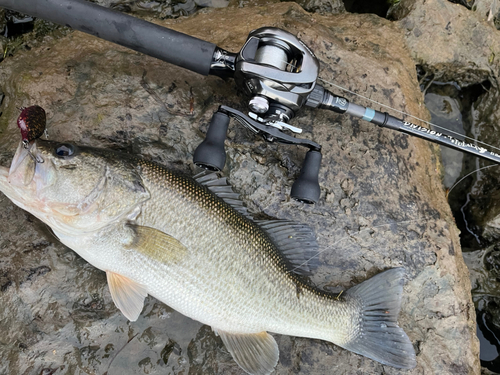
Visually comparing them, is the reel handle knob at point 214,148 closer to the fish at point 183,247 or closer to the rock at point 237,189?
the fish at point 183,247

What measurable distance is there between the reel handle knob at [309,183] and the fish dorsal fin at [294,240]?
29cm

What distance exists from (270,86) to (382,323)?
2.12 metres

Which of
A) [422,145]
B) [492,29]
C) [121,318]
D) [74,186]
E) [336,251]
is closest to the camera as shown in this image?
[74,186]

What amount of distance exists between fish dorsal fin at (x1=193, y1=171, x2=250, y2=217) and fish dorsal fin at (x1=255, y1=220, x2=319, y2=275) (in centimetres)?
20

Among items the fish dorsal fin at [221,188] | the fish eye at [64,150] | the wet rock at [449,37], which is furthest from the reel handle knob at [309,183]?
the wet rock at [449,37]

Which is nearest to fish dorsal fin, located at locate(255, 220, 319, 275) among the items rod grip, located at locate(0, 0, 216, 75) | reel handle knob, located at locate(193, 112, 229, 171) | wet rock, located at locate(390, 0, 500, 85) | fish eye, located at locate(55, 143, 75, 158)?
reel handle knob, located at locate(193, 112, 229, 171)

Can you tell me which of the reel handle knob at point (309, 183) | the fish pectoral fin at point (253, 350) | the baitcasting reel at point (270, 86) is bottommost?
the fish pectoral fin at point (253, 350)

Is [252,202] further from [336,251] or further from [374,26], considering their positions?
[374,26]

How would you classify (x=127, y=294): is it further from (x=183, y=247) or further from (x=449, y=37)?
(x=449, y=37)

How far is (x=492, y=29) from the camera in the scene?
376 centimetres

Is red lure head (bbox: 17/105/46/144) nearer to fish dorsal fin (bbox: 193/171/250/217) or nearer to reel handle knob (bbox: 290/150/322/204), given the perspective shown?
fish dorsal fin (bbox: 193/171/250/217)

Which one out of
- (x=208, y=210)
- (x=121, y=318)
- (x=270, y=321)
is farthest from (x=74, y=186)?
(x=270, y=321)

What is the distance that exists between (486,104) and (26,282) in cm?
496

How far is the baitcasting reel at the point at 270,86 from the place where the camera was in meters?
2.34
